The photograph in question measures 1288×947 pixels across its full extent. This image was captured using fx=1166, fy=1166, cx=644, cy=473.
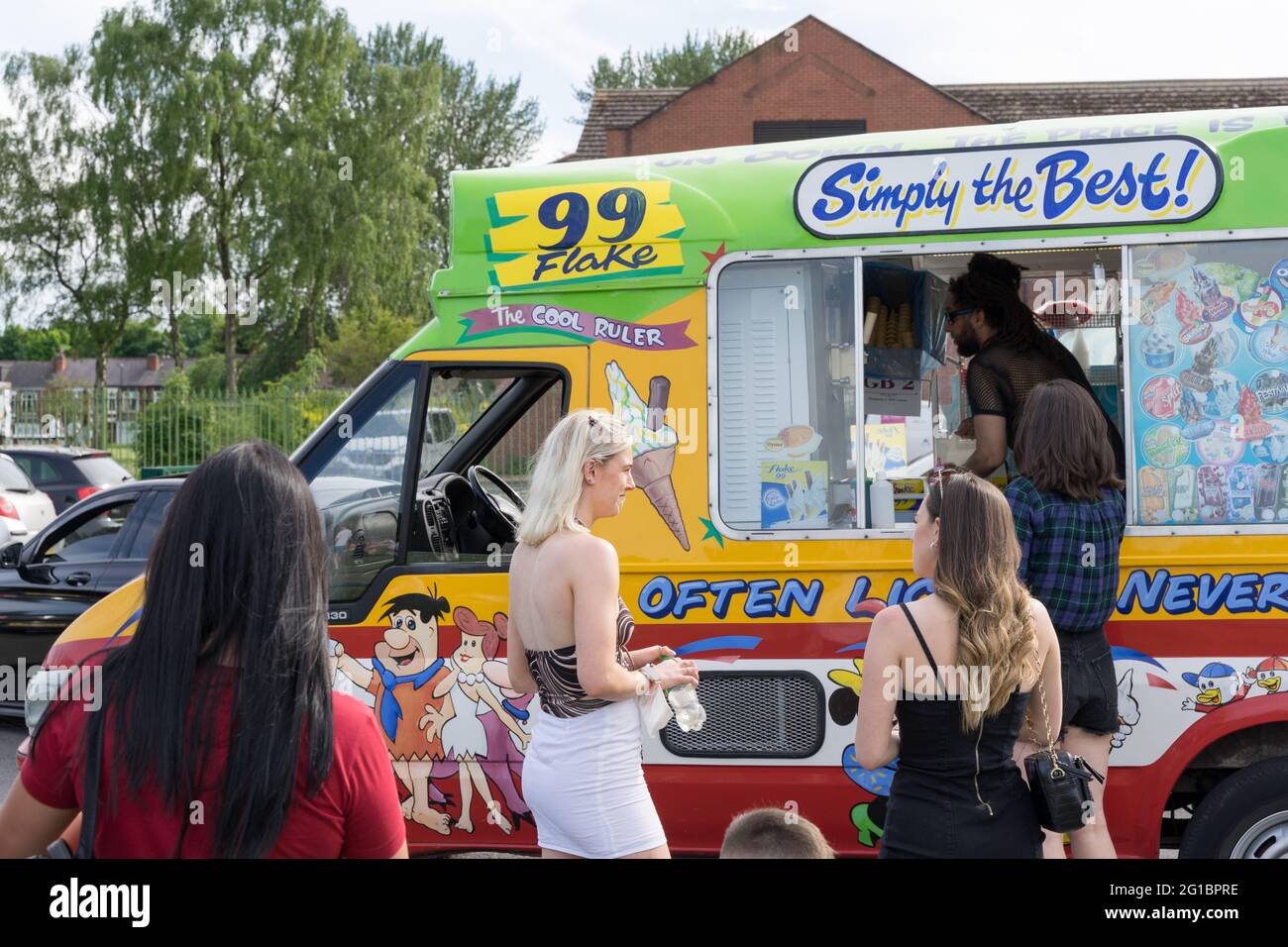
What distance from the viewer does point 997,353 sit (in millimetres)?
5055

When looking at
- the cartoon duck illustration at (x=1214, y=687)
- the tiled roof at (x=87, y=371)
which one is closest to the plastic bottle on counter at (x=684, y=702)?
the cartoon duck illustration at (x=1214, y=687)

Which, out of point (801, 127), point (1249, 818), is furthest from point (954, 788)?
point (801, 127)

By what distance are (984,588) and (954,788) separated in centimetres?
52

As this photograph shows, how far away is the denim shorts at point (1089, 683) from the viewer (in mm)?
3926

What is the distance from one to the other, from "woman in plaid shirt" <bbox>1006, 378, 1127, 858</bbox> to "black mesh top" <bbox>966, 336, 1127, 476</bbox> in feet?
3.12

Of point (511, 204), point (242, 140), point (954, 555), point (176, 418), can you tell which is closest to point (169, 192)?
point (242, 140)

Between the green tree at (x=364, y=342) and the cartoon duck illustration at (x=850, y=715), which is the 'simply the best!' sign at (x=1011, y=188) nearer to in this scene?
the cartoon duck illustration at (x=850, y=715)

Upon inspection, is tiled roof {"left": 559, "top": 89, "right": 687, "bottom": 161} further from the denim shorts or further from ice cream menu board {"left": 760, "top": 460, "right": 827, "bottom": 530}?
the denim shorts

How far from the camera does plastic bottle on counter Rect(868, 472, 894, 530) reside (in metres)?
4.40

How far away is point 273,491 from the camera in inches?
77.0

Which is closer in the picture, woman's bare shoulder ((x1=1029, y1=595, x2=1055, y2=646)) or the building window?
woman's bare shoulder ((x1=1029, y1=595, x2=1055, y2=646))

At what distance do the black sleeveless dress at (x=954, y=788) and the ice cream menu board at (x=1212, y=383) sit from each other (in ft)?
5.42

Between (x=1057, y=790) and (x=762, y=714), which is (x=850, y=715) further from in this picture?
(x=1057, y=790)

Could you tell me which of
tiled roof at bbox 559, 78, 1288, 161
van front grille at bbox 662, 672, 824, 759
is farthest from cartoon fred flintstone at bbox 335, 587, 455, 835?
tiled roof at bbox 559, 78, 1288, 161
